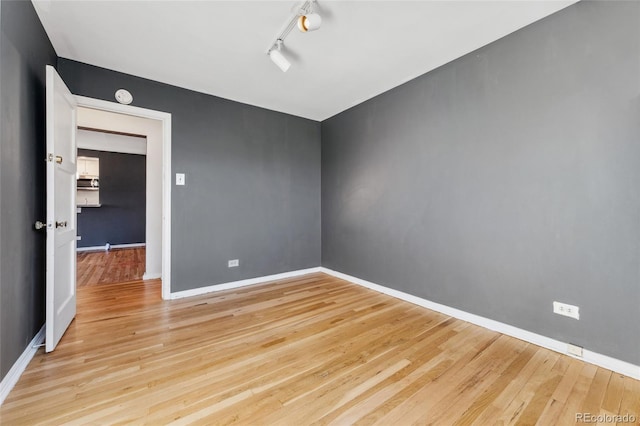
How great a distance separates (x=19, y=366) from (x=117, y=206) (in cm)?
577

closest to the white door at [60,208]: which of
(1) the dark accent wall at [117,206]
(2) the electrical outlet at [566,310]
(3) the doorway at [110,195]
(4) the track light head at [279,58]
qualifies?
(4) the track light head at [279,58]

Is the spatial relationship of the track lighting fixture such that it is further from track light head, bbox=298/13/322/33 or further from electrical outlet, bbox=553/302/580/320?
electrical outlet, bbox=553/302/580/320

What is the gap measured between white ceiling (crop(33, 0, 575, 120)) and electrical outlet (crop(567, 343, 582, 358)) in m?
2.40

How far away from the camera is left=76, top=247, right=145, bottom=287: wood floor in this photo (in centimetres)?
372

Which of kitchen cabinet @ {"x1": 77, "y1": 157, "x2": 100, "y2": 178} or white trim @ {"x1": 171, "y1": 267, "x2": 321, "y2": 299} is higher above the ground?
kitchen cabinet @ {"x1": 77, "y1": 157, "x2": 100, "y2": 178}

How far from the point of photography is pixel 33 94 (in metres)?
1.89

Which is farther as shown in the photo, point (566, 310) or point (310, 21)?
point (566, 310)

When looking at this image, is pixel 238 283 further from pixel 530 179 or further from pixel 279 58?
pixel 530 179

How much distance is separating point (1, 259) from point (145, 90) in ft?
7.03

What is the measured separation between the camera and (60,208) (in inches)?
80.1

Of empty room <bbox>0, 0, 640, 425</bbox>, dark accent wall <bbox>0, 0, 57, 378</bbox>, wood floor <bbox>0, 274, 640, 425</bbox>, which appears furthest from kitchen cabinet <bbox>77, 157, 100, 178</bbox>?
wood floor <bbox>0, 274, 640, 425</bbox>

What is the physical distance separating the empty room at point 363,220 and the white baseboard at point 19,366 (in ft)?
0.06

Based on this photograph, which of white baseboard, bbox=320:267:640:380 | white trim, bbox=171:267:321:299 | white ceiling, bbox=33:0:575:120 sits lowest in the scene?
white baseboard, bbox=320:267:640:380

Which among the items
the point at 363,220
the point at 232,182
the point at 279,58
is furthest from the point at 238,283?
the point at 279,58
